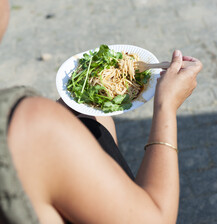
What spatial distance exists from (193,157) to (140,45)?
84.3 inches

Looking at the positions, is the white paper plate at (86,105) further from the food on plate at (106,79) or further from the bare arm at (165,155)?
the bare arm at (165,155)

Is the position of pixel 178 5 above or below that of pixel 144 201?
below

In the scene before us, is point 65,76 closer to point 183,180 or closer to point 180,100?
point 180,100

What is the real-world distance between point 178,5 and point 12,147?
5.11m

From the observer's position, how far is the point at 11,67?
5.16 m

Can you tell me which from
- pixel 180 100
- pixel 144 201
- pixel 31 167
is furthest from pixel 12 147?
pixel 180 100

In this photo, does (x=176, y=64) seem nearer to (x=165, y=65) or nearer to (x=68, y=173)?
(x=165, y=65)

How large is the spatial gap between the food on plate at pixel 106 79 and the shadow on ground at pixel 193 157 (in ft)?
4.68

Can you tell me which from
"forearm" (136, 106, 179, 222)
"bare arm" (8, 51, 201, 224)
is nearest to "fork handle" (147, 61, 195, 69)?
"forearm" (136, 106, 179, 222)

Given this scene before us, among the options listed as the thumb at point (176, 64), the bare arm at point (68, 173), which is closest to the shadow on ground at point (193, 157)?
the thumb at point (176, 64)

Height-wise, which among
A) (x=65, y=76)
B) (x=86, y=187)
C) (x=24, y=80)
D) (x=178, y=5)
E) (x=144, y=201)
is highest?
(x=86, y=187)

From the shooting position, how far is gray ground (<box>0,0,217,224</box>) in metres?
3.46

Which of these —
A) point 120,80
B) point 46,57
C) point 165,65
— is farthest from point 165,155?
point 46,57

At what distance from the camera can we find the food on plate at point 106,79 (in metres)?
2.35
